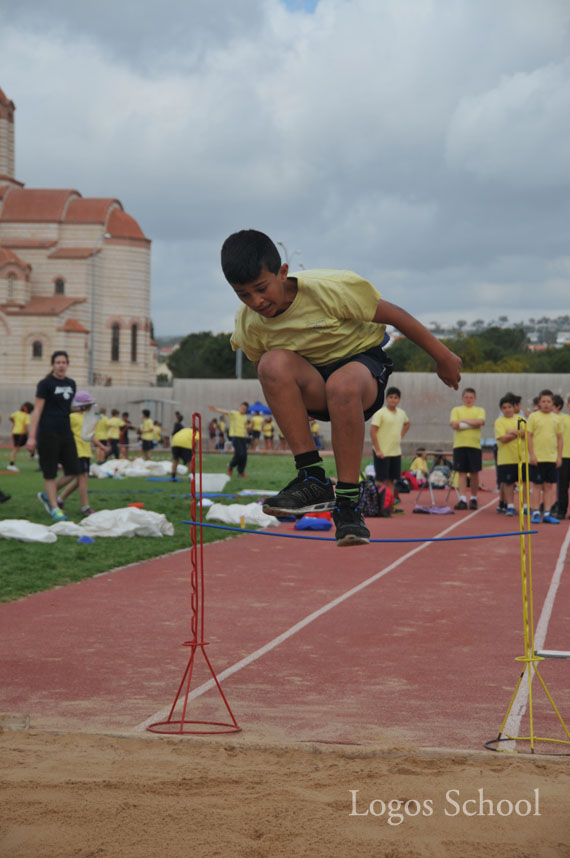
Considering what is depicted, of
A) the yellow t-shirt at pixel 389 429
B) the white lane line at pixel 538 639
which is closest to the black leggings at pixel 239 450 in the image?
the yellow t-shirt at pixel 389 429

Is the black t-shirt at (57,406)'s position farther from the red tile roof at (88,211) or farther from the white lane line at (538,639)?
the red tile roof at (88,211)

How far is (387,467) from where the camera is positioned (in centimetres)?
1530

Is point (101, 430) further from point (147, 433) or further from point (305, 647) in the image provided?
point (305, 647)

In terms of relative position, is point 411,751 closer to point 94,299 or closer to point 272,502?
point 272,502

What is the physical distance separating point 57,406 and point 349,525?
8842 millimetres

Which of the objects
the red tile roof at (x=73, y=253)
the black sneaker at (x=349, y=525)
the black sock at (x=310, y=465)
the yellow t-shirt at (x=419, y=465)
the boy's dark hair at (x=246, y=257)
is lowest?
the yellow t-shirt at (x=419, y=465)

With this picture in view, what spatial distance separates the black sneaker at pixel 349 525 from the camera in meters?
4.20

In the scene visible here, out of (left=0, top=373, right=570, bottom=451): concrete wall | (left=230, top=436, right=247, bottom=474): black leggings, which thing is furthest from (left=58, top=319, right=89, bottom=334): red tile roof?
(left=230, top=436, right=247, bottom=474): black leggings

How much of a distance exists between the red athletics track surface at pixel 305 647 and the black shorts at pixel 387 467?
373 cm

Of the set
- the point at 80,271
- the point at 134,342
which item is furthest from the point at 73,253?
the point at 134,342

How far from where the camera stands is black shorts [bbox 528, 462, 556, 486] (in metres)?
13.9

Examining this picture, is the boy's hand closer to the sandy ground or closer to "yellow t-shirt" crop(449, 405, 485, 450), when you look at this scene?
the sandy ground

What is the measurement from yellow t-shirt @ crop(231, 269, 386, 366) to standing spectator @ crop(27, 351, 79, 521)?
8.18 meters

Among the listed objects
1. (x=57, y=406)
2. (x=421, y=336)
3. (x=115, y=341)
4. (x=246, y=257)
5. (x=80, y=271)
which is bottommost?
(x=57, y=406)
